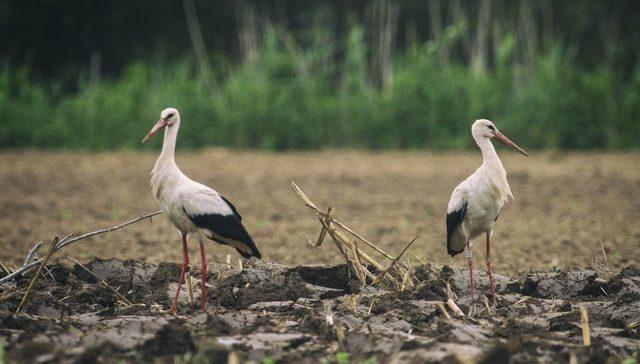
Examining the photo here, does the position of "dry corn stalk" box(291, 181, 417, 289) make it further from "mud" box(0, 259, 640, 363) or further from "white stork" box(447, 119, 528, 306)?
"white stork" box(447, 119, 528, 306)

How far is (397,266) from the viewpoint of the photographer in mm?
6535

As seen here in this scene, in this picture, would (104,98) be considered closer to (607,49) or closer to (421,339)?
(607,49)

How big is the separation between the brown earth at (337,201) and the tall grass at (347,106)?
0.58 metres

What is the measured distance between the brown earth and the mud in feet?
2.97

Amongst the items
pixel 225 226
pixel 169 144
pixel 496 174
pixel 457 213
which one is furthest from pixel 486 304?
pixel 169 144

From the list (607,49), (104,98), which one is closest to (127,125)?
(104,98)

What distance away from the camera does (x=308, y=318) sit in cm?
554

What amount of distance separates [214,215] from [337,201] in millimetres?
6025

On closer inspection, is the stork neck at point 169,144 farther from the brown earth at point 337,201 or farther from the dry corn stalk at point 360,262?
the brown earth at point 337,201

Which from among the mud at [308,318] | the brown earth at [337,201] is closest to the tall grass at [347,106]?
the brown earth at [337,201]

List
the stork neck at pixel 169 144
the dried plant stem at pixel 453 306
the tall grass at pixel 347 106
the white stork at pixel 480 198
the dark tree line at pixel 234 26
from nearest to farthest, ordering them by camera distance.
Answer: the dried plant stem at pixel 453 306, the stork neck at pixel 169 144, the white stork at pixel 480 198, the tall grass at pixel 347 106, the dark tree line at pixel 234 26

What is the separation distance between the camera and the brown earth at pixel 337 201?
349 inches

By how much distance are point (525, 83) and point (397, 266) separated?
37.5ft

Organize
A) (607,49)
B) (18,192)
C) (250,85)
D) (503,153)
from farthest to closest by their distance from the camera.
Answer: (607,49) → (250,85) → (503,153) → (18,192)
